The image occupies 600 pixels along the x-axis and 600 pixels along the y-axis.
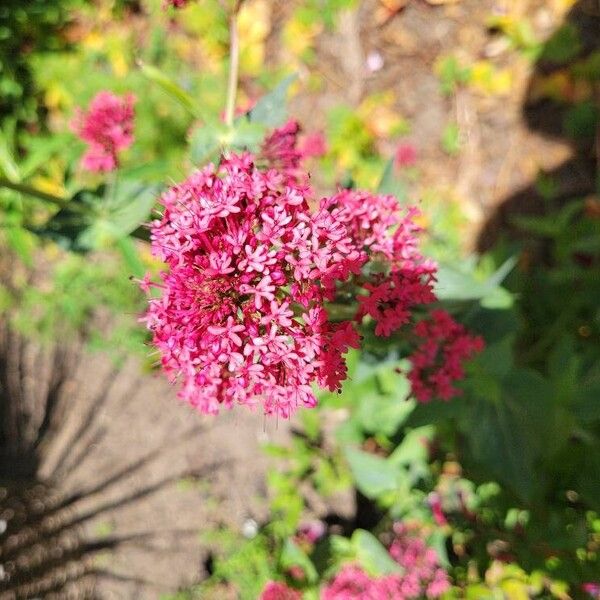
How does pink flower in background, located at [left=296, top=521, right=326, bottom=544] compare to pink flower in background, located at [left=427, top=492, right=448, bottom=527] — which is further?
pink flower in background, located at [left=296, top=521, right=326, bottom=544]

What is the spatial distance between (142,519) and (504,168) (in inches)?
93.6

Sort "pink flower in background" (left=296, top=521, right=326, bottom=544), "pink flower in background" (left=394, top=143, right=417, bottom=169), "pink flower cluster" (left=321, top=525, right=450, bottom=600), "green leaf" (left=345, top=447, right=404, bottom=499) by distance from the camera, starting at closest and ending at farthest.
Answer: "pink flower cluster" (left=321, top=525, right=450, bottom=600)
"green leaf" (left=345, top=447, right=404, bottom=499)
"pink flower in background" (left=296, top=521, right=326, bottom=544)
"pink flower in background" (left=394, top=143, right=417, bottom=169)

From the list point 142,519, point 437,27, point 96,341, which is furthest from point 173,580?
point 437,27

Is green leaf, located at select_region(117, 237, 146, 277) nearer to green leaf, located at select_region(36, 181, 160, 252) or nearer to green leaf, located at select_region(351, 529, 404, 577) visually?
green leaf, located at select_region(36, 181, 160, 252)

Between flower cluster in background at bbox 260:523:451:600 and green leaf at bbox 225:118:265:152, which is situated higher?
green leaf at bbox 225:118:265:152

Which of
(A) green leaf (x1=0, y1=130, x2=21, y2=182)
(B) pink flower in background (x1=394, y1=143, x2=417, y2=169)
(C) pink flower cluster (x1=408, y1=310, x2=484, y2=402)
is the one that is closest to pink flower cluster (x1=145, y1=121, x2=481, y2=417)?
(C) pink flower cluster (x1=408, y1=310, x2=484, y2=402)

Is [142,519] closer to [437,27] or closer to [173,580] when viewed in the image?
[173,580]

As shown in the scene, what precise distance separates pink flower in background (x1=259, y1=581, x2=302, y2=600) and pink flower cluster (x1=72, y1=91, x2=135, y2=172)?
4.82ft

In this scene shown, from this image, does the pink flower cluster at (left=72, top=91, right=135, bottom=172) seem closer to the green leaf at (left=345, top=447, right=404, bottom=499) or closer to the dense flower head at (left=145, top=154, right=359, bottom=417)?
the dense flower head at (left=145, top=154, right=359, bottom=417)

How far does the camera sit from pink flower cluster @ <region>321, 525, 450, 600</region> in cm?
177

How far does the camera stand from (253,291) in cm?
94

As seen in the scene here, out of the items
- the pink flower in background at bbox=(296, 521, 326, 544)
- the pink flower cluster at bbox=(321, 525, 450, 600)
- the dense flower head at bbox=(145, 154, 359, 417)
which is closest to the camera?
the dense flower head at bbox=(145, 154, 359, 417)

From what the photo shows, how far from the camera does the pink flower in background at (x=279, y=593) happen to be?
189 centimetres

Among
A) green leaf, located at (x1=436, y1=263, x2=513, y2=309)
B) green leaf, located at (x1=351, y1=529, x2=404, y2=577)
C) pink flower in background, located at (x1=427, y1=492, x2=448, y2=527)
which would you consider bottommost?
green leaf, located at (x1=351, y1=529, x2=404, y2=577)
